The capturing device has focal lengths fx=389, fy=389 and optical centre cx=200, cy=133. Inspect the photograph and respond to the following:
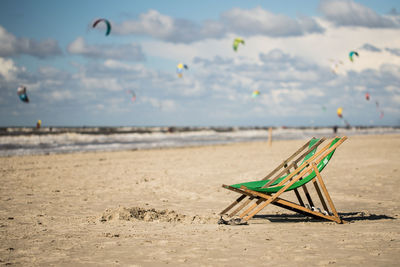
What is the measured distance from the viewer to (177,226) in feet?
17.3

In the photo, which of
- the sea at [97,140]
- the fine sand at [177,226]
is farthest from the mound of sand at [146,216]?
the sea at [97,140]

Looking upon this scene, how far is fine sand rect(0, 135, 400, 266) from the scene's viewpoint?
3.78m

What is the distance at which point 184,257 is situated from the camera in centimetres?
379

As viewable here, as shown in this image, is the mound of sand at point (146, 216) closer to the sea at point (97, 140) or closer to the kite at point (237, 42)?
the kite at point (237, 42)

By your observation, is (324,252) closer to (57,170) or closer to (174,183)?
(174,183)

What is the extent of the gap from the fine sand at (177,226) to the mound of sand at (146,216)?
1cm

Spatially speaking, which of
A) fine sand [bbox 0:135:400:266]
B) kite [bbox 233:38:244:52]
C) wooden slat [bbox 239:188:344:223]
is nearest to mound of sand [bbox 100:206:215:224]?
fine sand [bbox 0:135:400:266]

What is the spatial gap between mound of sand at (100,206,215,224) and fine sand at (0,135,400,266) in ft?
0.05

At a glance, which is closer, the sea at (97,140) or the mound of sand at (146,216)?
the mound of sand at (146,216)

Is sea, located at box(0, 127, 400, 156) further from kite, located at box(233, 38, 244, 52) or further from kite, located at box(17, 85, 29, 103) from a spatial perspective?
kite, located at box(233, 38, 244, 52)

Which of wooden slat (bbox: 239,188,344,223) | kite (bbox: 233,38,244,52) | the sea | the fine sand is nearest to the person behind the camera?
the fine sand

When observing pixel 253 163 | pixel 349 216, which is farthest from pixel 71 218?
pixel 253 163

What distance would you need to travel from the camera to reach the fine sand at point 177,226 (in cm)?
378

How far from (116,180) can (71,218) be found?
15.5 feet
